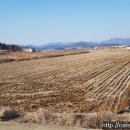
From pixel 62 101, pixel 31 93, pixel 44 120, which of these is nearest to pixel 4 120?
pixel 44 120

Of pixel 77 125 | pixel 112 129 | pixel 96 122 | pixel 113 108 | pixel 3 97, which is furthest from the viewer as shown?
pixel 3 97

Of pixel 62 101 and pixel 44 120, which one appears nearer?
pixel 44 120

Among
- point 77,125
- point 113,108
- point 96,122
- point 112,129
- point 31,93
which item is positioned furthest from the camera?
point 31,93

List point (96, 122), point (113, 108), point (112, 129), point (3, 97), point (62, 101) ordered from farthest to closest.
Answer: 1. point (3, 97)
2. point (62, 101)
3. point (113, 108)
4. point (96, 122)
5. point (112, 129)

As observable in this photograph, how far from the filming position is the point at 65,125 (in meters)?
7.88

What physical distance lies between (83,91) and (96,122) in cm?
1111

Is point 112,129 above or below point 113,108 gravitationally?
above

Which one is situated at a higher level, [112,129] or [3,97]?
[112,129]

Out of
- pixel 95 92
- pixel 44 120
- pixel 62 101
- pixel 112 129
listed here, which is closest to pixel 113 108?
pixel 62 101

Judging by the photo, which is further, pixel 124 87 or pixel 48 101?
pixel 124 87

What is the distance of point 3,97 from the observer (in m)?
17.9

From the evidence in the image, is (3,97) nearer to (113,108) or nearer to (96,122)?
(113,108)

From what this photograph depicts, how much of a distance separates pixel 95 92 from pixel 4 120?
419 inches

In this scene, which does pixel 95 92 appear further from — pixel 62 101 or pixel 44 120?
pixel 44 120
